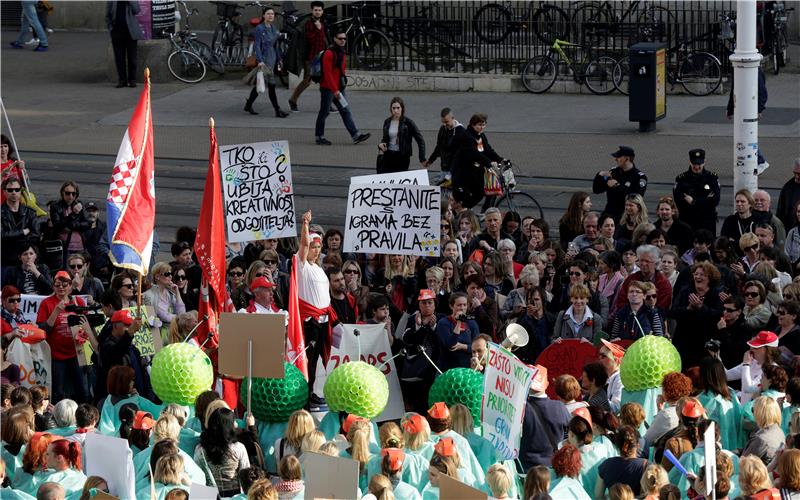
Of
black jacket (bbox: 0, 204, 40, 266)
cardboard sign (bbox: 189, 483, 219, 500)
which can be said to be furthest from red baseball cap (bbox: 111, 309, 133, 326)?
cardboard sign (bbox: 189, 483, 219, 500)

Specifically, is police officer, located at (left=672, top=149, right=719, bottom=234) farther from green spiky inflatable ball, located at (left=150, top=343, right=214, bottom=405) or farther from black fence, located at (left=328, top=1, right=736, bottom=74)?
black fence, located at (left=328, top=1, right=736, bottom=74)

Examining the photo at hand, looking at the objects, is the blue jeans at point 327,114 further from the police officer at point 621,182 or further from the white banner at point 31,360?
the white banner at point 31,360

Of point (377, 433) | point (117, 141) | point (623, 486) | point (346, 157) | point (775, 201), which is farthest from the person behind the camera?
point (117, 141)

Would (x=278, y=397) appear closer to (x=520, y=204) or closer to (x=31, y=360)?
(x=31, y=360)

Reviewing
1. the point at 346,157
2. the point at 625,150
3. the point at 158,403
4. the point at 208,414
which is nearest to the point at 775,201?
the point at 625,150

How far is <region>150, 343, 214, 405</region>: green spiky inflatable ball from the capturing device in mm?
9352

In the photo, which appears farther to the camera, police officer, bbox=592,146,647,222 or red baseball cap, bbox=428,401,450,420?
police officer, bbox=592,146,647,222

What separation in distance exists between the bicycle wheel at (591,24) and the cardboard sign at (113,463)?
17.6 meters

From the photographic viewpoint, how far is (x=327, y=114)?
20.9m

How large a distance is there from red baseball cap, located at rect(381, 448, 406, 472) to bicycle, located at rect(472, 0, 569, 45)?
17573 millimetres

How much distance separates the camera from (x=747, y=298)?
1084cm

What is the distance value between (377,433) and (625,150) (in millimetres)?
6019

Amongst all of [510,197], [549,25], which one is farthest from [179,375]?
[549,25]

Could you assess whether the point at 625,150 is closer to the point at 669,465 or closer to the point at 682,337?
the point at 682,337
